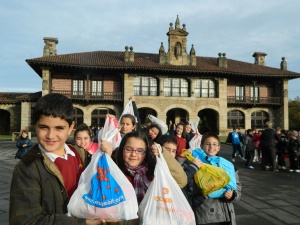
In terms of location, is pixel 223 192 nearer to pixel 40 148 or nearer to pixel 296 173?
pixel 40 148

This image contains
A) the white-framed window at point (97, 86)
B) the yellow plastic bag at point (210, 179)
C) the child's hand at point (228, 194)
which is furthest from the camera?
the white-framed window at point (97, 86)

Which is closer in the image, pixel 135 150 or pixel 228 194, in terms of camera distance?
pixel 135 150

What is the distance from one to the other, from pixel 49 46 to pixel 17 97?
6475mm

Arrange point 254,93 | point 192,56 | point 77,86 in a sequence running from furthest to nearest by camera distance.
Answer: point 254,93 < point 192,56 < point 77,86

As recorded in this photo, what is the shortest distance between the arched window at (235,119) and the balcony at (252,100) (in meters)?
1.33

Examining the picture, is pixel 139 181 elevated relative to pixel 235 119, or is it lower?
lower

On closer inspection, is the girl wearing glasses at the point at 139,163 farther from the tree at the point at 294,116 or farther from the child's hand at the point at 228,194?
the tree at the point at 294,116

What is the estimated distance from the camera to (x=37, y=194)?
141 cm

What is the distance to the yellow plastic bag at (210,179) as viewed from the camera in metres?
2.46

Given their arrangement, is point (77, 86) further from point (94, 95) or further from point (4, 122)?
point (4, 122)

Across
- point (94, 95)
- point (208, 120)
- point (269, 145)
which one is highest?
point (94, 95)

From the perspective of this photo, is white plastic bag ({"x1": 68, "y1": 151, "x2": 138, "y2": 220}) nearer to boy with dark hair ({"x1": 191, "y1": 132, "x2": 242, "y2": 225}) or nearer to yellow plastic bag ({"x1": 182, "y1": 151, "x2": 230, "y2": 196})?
yellow plastic bag ({"x1": 182, "y1": 151, "x2": 230, "y2": 196})

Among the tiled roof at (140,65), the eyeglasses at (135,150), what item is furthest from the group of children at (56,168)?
the tiled roof at (140,65)

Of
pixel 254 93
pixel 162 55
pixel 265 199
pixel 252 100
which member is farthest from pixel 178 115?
pixel 265 199
